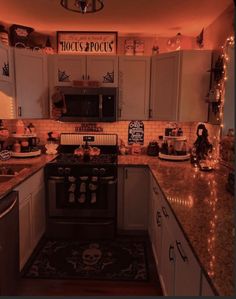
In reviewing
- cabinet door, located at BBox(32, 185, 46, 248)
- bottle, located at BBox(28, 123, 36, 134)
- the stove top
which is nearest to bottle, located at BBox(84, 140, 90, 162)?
the stove top

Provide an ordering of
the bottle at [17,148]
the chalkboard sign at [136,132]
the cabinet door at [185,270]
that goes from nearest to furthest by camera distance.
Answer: the cabinet door at [185,270], the bottle at [17,148], the chalkboard sign at [136,132]

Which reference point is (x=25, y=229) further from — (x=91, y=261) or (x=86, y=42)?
(x=86, y=42)

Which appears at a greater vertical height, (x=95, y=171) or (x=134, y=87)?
(x=134, y=87)

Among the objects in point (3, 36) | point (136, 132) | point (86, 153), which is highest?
point (3, 36)

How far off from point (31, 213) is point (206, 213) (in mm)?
1741

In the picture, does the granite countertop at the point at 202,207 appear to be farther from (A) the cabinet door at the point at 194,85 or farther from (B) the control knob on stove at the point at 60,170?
(A) the cabinet door at the point at 194,85

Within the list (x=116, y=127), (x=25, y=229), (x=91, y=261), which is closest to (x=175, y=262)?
(x=91, y=261)

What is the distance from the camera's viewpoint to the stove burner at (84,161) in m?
3.06

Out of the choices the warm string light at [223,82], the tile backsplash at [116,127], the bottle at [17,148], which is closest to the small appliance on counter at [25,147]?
the bottle at [17,148]

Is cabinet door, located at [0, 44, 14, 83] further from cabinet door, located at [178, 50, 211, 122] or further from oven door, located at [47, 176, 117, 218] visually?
cabinet door, located at [178, 50, 211, 122]

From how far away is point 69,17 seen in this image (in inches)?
113

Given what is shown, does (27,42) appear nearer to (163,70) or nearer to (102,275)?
(163,70)

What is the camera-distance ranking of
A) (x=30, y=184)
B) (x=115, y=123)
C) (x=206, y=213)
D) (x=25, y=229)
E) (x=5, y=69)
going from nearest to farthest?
(x=206, y=213) → (x=25, y=229) → (x=30, y=184) → (x=5, y=69) → (x=115, y=123)

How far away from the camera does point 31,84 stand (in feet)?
10.3
